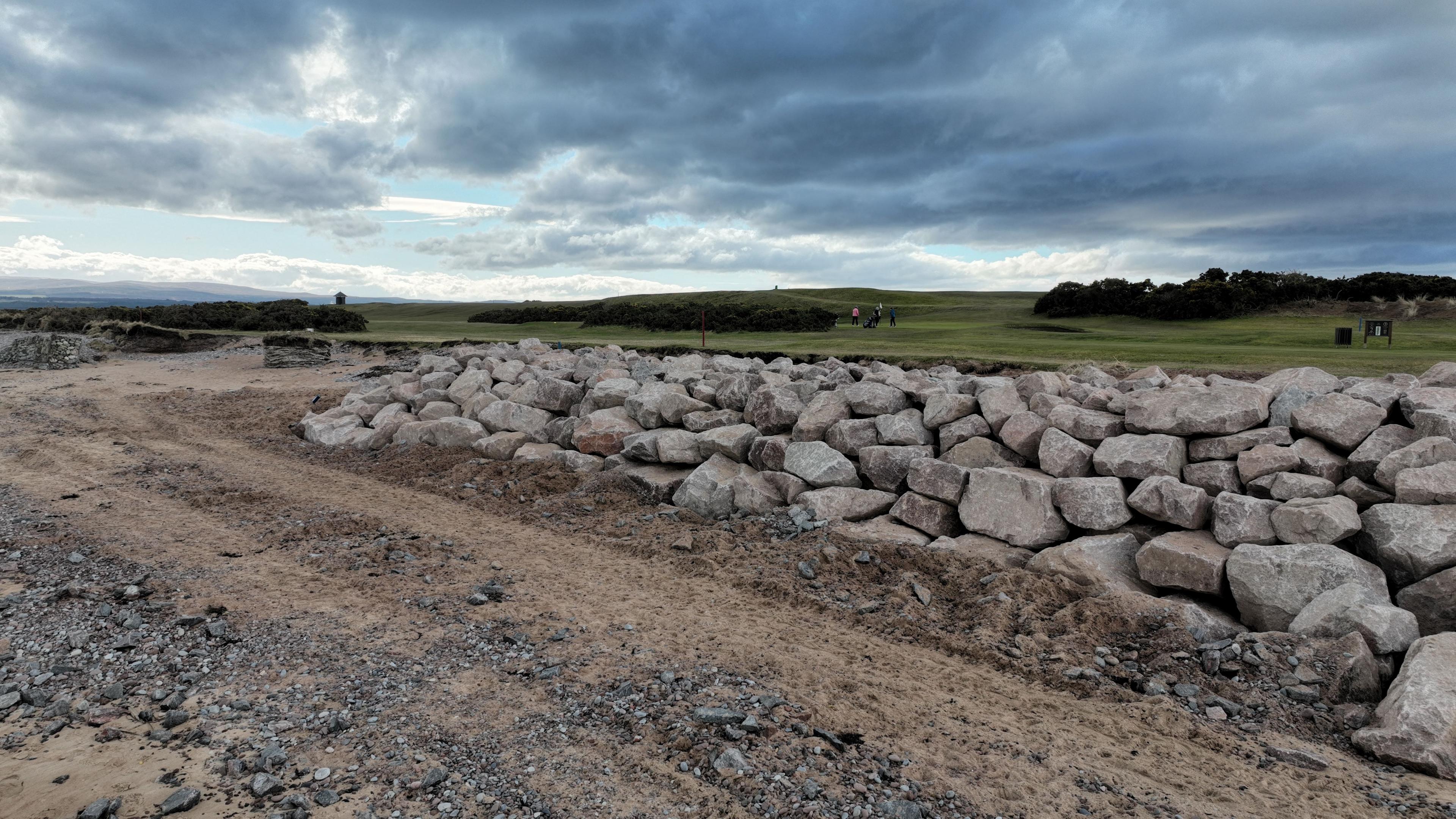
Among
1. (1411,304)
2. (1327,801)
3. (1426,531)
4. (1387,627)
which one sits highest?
(1411,304)

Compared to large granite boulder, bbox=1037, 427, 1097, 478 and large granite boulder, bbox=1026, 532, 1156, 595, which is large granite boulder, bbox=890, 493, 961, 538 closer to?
large granite boulder, bbox=1026, 532, 1156, 595

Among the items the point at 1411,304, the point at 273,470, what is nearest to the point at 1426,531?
the point at 273,470

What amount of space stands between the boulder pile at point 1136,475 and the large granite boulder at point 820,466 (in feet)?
0.08

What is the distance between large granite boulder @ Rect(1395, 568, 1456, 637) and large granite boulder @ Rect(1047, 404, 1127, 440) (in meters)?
2.46

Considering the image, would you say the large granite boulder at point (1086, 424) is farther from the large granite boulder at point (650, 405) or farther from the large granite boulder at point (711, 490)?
the large granite boulder at point (650, 405)

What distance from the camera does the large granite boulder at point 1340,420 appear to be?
20.5 feet

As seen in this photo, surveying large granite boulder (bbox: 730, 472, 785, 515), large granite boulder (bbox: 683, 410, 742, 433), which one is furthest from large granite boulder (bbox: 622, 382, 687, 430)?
large granite boulder (bbox: 730, 472, 785, 515)

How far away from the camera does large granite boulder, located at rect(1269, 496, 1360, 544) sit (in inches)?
208

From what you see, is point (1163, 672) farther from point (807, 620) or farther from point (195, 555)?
point (195, 555)

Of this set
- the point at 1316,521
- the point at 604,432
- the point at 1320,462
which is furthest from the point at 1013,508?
the point at 604,432

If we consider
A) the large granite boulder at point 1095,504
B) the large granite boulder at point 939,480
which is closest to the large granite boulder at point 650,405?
the large granite boulder at point 939,480

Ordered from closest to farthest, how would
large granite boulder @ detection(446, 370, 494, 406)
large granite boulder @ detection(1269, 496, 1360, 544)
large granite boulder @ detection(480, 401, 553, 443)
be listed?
large granite boulder @ detection(1269, 496, 1360, 544) → large granite boulder @ detection(480, 401, 553, 443) → large granite boulder @ detection(446, 370, 494, 406)

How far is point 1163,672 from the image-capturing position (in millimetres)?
4652

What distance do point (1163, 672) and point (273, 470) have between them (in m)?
10.6
